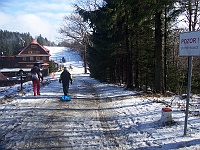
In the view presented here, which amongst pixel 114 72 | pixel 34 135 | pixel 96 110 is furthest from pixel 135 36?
pixel 34 135

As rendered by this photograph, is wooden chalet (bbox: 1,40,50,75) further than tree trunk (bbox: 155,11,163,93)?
Yes

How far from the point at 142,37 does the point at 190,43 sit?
1256 cm

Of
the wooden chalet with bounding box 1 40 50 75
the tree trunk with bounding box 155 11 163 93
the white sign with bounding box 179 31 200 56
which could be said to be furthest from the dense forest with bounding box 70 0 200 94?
the wooden chalet with bounding box 1 40 50 75

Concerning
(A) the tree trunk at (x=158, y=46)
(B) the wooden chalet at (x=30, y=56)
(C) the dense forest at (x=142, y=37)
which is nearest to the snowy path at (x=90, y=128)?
(A) the tree trunk at (x=158, y=46)

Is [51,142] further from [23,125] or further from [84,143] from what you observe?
[23,125]

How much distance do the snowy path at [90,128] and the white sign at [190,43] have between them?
7.28 ft

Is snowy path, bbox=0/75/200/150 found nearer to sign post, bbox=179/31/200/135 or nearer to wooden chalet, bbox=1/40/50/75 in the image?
sign post, bbox=179/31/200/135

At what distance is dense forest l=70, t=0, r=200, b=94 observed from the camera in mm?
13221

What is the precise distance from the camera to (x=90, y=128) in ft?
23.2

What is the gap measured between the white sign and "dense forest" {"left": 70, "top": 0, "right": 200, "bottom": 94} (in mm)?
6804

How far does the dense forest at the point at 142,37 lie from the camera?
13.2 meters

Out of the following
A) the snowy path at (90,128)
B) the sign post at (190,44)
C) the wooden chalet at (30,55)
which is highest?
the wooden chalet at (30,55)

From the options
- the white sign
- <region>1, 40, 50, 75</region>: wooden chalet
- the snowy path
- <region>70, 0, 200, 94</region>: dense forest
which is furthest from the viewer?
<region>1, 40, 50, 75</region>: wooden chalet

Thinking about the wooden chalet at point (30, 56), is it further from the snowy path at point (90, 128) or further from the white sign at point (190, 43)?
the white sign at point (190, 43)
